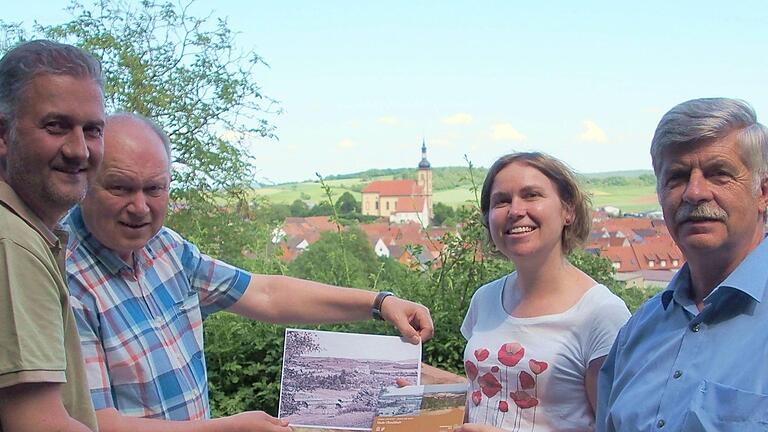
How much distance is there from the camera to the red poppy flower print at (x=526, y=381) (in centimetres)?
236

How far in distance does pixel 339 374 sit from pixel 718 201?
141 centimetres

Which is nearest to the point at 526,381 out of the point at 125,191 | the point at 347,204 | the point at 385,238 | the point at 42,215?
the point at 125,191

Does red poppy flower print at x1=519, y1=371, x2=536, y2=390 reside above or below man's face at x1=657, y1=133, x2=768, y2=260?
below

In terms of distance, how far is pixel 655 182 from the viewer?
2.13 meters

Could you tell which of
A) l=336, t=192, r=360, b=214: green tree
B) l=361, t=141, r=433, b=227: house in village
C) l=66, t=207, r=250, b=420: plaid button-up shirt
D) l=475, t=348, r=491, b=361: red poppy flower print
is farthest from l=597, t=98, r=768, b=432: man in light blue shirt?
l=336, t=192, r=360, b=214: green tree

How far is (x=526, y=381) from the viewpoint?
7.77 ft

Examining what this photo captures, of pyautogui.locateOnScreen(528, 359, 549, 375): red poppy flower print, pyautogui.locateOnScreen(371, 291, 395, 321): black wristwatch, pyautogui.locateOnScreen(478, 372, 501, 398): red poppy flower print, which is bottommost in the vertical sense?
pyautogui.locateOnScreen(478, 372, 501, 398): red poppy flower print

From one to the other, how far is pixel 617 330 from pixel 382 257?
3239 mm

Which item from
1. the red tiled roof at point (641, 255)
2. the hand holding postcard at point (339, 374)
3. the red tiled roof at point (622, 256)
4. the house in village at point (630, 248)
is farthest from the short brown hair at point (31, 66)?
the red tiled roof at point (622, 256)

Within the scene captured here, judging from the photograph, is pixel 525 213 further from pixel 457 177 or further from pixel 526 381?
pixel 457 177

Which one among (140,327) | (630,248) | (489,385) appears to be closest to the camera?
(140,327)

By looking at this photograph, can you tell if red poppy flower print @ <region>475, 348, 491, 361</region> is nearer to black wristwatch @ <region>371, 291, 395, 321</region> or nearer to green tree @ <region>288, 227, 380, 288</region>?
black wristwatch @ <region>371, 291, 395, 321</region>

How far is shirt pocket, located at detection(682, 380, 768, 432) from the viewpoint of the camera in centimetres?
173

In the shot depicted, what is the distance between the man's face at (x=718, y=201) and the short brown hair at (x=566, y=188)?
24.8 inches
